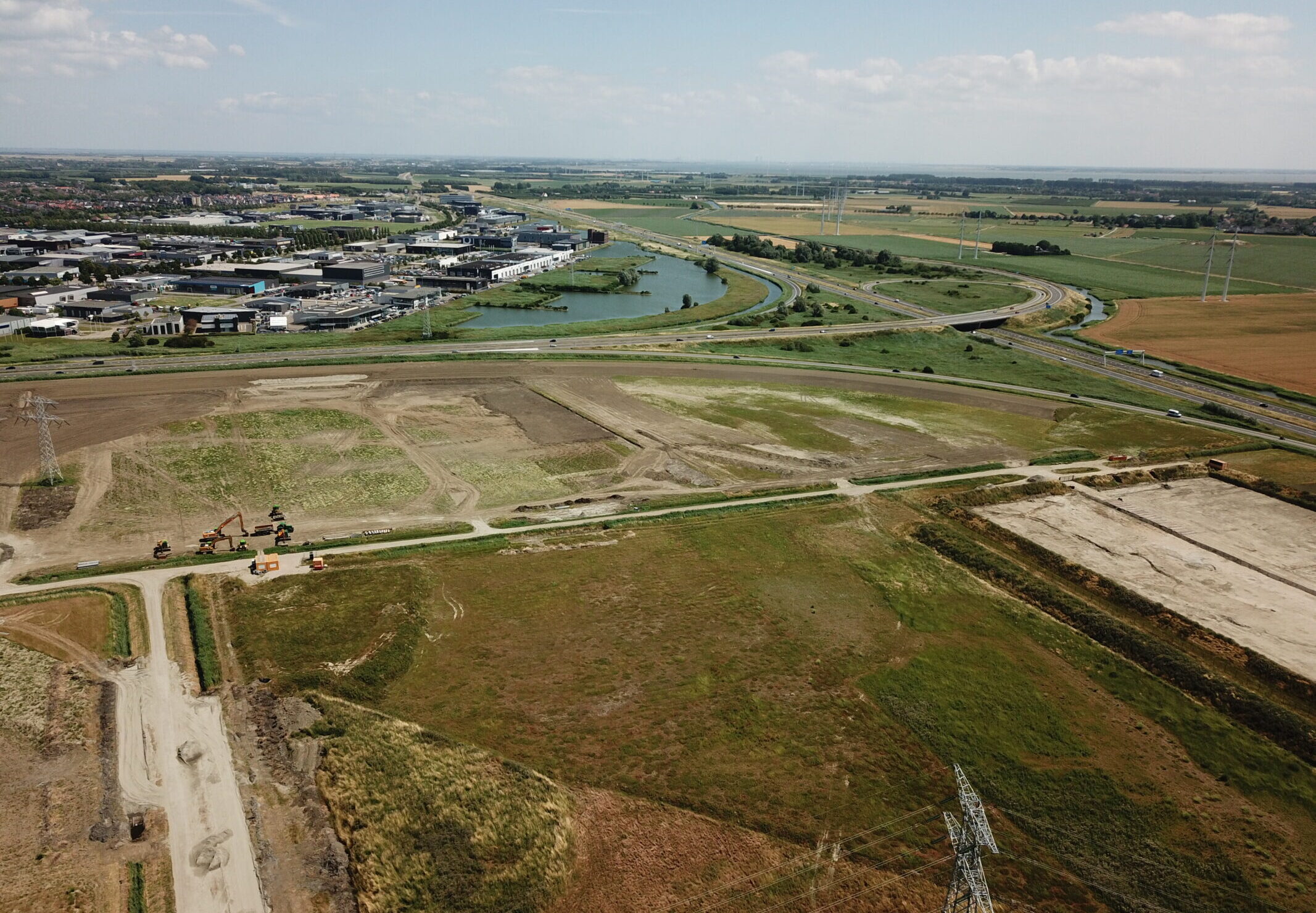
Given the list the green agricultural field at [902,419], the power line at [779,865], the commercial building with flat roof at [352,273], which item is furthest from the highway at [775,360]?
the power line at [779,865]

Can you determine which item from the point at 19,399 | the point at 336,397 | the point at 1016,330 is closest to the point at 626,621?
the point at 336,397

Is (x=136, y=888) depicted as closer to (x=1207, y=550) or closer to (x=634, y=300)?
(x=1207, y=550)

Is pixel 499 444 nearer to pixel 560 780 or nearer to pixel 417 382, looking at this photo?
pixel 417 382

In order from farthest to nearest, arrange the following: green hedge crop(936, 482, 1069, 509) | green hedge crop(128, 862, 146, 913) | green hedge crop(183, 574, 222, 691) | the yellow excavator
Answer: green hedge crop(936, 482, 1069, 509), the yellow excavator, green hedge crop(183, 574, 222, 691), green hedge crop(128, 862, 146, 913)

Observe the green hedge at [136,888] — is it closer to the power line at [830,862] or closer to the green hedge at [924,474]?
the power line at [830,862]

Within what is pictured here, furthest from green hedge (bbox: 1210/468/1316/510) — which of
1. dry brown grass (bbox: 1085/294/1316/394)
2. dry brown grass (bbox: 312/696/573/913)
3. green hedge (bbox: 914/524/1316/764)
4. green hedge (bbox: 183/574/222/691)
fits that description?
green hedge (bbox: 183/574/222/691)

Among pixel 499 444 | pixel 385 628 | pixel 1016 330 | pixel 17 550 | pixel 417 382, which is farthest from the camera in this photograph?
pixel 1016 330

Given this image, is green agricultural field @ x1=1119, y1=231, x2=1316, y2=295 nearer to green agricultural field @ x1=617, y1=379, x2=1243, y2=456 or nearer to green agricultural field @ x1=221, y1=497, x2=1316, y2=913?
green agricultural field @ x1=617, y1=379, x2=1243, y2=456
